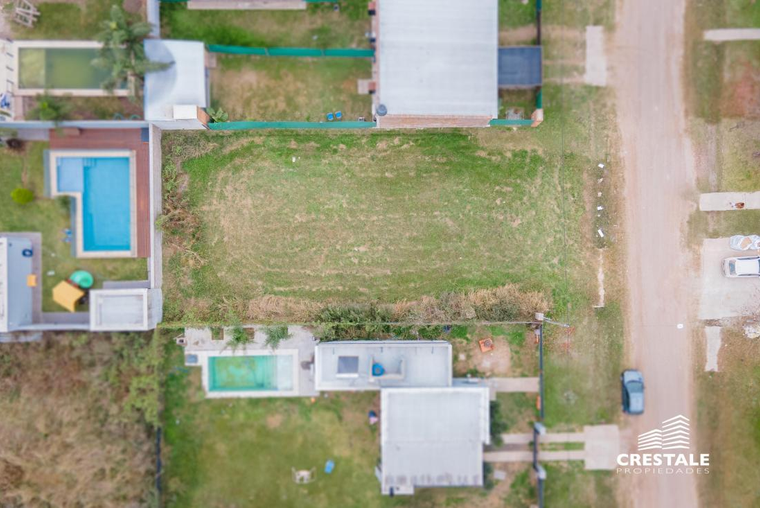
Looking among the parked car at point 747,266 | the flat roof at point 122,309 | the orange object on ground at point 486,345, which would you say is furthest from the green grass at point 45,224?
the parked car at point 747,266

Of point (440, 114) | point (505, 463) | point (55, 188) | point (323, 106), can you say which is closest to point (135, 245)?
point (55, 188)

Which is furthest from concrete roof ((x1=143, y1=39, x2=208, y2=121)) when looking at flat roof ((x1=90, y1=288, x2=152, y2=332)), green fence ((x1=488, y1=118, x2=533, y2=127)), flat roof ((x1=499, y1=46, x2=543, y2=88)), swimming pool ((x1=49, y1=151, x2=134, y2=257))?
flat roof ((x1=499, y1=46, x2=543, y2=88))

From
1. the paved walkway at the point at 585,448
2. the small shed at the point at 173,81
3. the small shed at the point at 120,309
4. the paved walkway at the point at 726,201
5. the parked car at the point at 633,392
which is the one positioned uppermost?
the small shed at the point at 173,81

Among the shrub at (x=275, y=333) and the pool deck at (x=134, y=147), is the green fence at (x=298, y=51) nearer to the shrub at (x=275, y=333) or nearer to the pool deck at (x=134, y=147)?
the pool deck at (x=134, y=147)

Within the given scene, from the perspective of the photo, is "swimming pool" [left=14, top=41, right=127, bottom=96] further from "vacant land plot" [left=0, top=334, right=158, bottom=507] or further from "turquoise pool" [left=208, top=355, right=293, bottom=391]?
"turquoise pool" [left=208, top=355, right=293, bottom=391]

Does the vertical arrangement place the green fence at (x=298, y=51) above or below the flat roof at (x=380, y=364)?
above

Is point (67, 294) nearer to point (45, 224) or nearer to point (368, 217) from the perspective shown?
point (45, 224)

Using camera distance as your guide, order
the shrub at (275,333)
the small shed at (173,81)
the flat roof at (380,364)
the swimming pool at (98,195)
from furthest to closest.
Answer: the swimming pool at (98,195) → the shrub at (275,333) → the flat roof at (380,364) → the small shed at (173,81)
